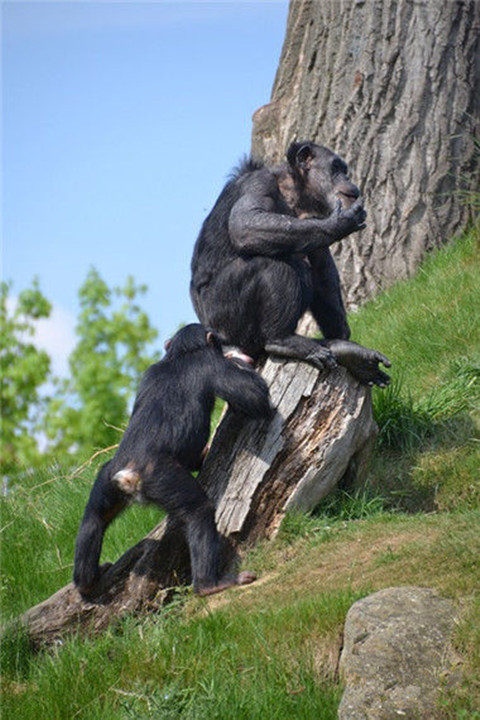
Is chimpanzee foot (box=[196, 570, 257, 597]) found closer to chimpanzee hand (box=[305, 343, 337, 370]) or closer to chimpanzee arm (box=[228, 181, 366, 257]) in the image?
chimpanzee hand (box=[305, 343, 337, 370])

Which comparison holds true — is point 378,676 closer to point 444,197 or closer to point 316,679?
point 316,679

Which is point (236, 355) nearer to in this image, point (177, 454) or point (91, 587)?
point (177, 454)

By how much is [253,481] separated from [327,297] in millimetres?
1570

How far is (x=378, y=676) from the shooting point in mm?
4180

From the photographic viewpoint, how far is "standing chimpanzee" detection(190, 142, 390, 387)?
6.06m

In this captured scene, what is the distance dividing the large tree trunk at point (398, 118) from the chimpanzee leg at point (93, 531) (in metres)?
4.73

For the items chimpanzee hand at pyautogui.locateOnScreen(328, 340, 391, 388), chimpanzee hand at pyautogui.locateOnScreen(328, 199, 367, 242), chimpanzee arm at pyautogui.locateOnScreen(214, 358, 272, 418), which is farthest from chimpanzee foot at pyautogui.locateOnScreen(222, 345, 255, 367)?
chimpanzee hand at pyautogui.locateOnScreen(328, 199, 367, 242)

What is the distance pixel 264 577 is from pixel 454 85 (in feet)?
19.7

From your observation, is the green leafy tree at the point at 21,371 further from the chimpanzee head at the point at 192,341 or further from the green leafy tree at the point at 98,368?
the chimpanzee head at the point at 192,341

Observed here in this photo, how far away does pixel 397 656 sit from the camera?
4246 millimetres

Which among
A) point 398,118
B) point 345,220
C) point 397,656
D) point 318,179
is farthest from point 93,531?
point 398,118

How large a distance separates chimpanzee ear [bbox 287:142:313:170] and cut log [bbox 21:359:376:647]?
155cm

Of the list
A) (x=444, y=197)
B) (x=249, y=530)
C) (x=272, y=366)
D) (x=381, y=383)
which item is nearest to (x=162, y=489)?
(x=249, y=530)

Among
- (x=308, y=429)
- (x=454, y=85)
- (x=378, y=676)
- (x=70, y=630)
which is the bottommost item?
(x=378, y=676)
